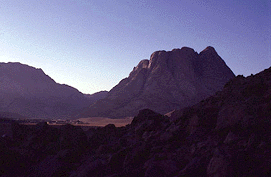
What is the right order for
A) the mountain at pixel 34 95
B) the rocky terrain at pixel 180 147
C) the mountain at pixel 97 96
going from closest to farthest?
1. the rocky terrain at pixel 180 147
2. the mountain at pixel 34 95
3. the mountain at pixel 97 96

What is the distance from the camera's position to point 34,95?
96062mm

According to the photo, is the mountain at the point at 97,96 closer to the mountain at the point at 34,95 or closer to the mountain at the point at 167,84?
the mountain at the point at 34,95

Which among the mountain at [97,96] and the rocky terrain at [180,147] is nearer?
the rocky terrain at [180,147]

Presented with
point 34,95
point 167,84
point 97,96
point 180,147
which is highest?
point 97,96

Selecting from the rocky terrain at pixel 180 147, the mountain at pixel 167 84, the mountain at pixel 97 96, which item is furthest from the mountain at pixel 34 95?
the rocky terrain at pixel 180 147

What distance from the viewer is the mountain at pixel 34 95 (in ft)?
271

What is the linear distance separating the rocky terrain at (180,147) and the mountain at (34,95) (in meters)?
70.6

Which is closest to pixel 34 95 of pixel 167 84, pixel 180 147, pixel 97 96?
pixel 97 96

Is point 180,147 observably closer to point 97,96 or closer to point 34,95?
point 34,95

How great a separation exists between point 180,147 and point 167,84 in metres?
66.5

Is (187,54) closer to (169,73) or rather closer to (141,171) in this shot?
(169,73)

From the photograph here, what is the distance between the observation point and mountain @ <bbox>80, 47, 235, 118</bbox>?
215 feet

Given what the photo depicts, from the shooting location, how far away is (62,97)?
102438 millimetres

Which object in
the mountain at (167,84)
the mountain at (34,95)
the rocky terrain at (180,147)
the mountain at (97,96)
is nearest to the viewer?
the rocky terrain at (180,147)
